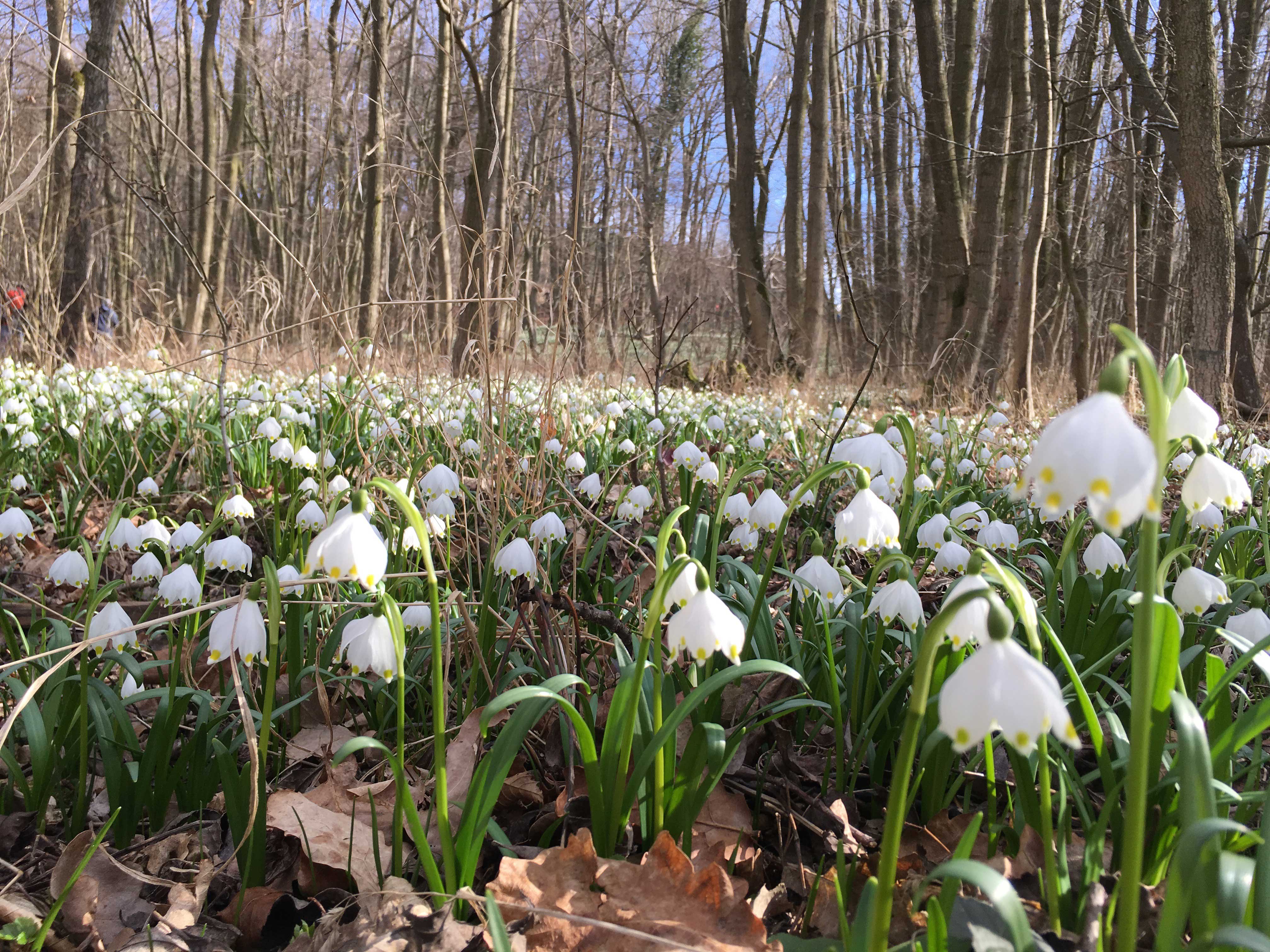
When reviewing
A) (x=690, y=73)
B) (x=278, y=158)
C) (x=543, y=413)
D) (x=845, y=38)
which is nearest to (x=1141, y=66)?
(x=543, y=413)

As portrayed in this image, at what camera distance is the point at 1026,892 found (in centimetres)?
129

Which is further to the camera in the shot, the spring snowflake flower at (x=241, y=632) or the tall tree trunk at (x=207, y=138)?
the tall tree trunk at (x=207, y=138)

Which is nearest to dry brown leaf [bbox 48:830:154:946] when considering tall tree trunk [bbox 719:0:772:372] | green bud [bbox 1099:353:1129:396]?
green bud [bbox 1099:353:1129:396]

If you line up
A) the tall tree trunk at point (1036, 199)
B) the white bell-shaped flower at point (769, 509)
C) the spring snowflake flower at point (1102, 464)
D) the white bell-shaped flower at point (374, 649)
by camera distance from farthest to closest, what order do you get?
the tall tree trunk at point (1036, 199) → the white bell-shaped flower at point (769, 509) → the white bell-shaped flower at point (374, 649) → the spring snowflake flower at point (1102, 464)

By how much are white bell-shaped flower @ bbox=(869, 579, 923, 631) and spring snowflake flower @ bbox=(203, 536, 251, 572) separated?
1586mm

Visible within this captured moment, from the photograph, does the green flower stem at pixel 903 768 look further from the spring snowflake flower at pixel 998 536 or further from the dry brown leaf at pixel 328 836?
the spring snowflake flower at pixel 998 536

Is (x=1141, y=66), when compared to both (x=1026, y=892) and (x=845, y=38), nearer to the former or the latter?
(x=1026, y=892)

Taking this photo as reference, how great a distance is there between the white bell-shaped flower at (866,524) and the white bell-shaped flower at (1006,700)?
756 mm

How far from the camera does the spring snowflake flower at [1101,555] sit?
6.67 ft

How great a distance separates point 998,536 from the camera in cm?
244

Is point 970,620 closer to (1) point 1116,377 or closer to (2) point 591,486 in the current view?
(1) point 1116,377

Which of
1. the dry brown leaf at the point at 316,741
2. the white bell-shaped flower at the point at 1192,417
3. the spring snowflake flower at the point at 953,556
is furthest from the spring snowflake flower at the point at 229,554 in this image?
the white bell-shaped flower at the point at 1192,417

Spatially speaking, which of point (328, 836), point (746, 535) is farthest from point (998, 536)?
point (328, 836)

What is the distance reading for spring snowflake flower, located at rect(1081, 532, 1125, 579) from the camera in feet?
6.67
